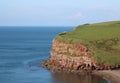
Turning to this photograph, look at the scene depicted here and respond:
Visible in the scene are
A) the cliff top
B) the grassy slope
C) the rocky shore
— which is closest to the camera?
the rocky shore

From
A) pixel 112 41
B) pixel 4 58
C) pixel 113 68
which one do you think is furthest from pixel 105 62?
pixel 4 58

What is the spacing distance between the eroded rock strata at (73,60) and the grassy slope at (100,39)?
58.1 inches

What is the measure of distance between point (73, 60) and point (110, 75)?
1317 cm

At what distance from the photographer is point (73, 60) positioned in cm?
10231

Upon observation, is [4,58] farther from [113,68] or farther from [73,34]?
[113,68]

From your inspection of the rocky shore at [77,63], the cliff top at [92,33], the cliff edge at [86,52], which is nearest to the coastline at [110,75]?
the rocky shore at [77,63]

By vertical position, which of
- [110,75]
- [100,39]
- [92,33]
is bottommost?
[110,75]

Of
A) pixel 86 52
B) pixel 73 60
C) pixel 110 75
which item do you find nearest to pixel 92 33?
pixel 86 52

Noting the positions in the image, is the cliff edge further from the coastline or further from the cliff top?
the coastline

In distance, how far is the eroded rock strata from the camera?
99.8 m

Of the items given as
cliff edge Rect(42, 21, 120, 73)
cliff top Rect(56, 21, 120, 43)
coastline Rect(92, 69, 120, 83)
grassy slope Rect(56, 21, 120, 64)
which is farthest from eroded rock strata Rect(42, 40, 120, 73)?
cliff top Rect(56, 21, 120, 43)

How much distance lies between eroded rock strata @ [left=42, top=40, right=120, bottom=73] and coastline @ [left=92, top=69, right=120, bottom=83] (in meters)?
2.59

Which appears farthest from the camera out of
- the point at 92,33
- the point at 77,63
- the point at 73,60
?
the point at 92,33

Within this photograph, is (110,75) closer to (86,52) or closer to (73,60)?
(86,52)
